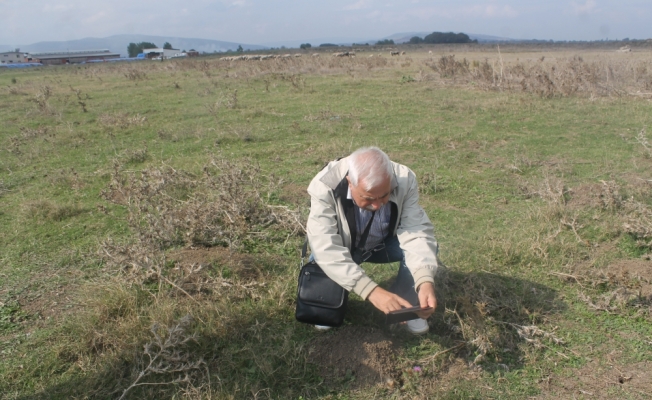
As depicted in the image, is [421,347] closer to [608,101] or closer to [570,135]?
[570,135]

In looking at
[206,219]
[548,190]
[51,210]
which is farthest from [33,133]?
[548,190]

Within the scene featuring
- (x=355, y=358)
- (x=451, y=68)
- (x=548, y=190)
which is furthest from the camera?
(x=451, y=68)

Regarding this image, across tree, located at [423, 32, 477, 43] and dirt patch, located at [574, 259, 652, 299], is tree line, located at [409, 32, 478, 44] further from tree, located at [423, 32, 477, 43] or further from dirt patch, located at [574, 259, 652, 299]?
dirt patch, located at [574, 259, 652, 299]

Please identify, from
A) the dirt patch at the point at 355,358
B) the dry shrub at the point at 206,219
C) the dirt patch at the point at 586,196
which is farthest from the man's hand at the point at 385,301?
the dirt patch at the point at 586,196

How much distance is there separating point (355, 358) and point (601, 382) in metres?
1.36

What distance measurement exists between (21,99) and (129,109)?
17.8 ft

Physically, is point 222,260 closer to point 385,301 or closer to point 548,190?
point 385,301

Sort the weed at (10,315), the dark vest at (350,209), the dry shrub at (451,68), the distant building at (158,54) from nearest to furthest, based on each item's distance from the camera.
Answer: the dark vest at (350,209), the weed at (10,315), the dry shrub at (451,68), the distant building at (158,54)

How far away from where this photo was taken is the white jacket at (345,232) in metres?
2.52

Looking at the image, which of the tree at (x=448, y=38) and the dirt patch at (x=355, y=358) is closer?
the dirt patch at (x=355, y=358)

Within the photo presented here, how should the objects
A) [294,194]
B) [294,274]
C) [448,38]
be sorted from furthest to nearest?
[448,38], [294,194], [294,274]

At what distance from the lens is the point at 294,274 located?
3.57m

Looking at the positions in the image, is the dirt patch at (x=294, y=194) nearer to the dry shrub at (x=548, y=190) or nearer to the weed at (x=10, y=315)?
the dry shrub at (x=548, y=190)

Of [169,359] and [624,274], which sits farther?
[624,274]
